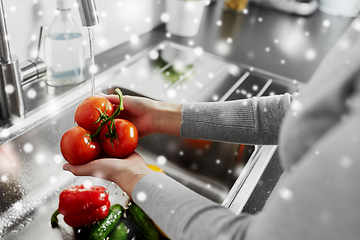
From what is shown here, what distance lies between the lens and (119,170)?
64 centimetres

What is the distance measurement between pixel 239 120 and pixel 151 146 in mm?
430

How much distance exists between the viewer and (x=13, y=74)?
Result: 791mm

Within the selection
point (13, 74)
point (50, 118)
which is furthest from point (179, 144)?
point (13, 74)

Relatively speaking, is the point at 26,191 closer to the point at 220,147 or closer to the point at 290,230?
the point at 220,147

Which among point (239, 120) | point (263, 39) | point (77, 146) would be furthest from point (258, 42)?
point (77, 146)

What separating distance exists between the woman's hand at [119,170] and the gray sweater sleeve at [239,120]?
169 millimetres

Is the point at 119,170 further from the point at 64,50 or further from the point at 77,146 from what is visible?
the point at 64,50

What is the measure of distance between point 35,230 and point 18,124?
0.89ft

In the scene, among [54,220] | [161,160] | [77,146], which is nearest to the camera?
[77,146]

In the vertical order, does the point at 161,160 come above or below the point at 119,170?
below

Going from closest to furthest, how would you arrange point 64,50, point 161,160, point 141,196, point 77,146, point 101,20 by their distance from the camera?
point 141,196, point 77,146, point 64,50, point 161,160, point 101,20

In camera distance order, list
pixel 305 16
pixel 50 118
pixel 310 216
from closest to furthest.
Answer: pixel 310 216
pixel 50 118
pixel 305 16

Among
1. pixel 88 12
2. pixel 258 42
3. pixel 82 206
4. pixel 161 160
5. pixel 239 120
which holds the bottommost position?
pixel 161 160

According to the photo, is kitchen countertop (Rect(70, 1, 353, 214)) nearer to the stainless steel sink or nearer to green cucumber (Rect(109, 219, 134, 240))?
the stainless steel sink
